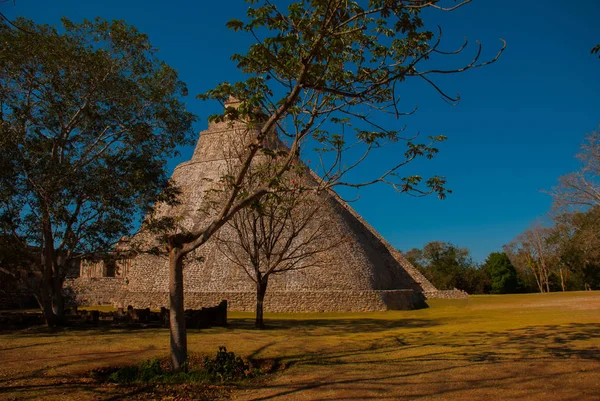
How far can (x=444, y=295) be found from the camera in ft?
101

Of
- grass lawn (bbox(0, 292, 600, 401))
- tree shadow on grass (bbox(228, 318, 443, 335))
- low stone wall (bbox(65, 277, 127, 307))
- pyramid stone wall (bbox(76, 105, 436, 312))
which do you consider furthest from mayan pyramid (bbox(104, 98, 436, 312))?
grass lawn (bbox(0, 292, 600, 401))

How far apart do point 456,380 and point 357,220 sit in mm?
31015

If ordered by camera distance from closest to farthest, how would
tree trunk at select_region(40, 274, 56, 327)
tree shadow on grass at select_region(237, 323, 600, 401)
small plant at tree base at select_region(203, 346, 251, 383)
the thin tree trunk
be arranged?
tree shadow on grass at select_region(237, 323, 600, 401)
small plant at tree base at select_region(203, 346, 251, 383)
tree trunk at select_region(40, 274, 56, 327)
the thin tree trunk

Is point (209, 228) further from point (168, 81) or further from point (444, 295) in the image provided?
point (444, 295)

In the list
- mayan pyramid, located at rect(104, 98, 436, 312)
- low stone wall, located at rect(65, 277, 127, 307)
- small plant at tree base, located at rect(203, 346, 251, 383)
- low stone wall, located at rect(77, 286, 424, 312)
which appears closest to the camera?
small plant at tree base, located at rect(203, 346, 251, 383)

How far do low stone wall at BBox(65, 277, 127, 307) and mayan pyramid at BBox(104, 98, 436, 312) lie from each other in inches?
70.3

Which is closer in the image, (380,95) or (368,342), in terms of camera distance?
(380,95)

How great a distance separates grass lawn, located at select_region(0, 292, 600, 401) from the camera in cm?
583

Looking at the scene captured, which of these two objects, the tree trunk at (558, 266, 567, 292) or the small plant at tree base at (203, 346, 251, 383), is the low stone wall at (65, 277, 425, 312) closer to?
the small plant at tree base at (203, 346, 251, 383)

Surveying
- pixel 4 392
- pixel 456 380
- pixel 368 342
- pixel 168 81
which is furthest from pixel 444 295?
pixel 4 392

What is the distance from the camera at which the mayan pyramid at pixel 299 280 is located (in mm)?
25047

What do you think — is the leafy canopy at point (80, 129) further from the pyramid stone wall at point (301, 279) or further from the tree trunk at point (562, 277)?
the tree trunk at point (562, 277)

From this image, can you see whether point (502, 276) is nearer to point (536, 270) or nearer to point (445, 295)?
point (536, 270)

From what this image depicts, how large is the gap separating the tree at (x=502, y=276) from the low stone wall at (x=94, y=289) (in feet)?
118
